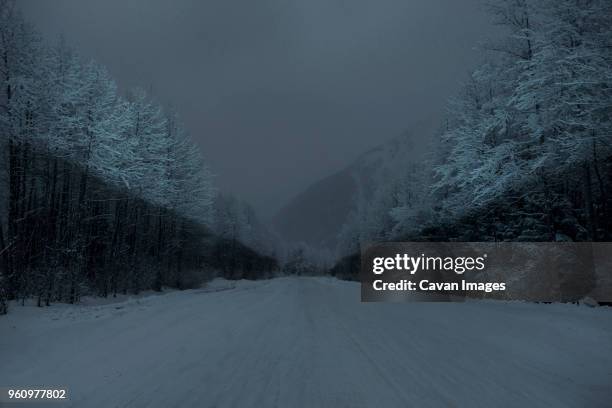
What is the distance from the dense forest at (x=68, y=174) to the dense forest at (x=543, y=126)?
50.9 ft

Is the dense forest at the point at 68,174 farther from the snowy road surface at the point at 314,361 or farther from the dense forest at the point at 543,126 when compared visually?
the dense forest at the point at 543,126

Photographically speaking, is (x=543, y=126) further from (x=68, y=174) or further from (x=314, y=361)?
(x=68, y=174)

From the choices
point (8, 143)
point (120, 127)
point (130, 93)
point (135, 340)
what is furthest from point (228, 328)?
point (130, 93)

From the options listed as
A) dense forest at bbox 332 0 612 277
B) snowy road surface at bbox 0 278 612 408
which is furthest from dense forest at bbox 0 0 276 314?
dense forest at bbox 332 0 612 277

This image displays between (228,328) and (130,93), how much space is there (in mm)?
24895

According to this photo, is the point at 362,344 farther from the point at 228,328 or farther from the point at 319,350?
the point at 228,328

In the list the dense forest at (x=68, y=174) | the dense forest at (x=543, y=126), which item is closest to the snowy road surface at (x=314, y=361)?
the dense forest at (x=68, y=174)

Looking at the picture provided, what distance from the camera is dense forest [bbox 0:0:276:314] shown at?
44.7ft

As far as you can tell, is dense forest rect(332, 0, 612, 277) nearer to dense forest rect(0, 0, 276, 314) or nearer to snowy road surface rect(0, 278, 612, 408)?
snowy road surface rect(0, 278, 612, 408)

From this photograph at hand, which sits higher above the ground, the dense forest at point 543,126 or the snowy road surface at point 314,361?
the dense forest at point 543,126

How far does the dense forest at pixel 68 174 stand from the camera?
13.6 metres

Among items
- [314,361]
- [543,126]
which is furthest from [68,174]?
[543,126]

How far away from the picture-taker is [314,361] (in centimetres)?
530

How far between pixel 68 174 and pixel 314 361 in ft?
60.6
